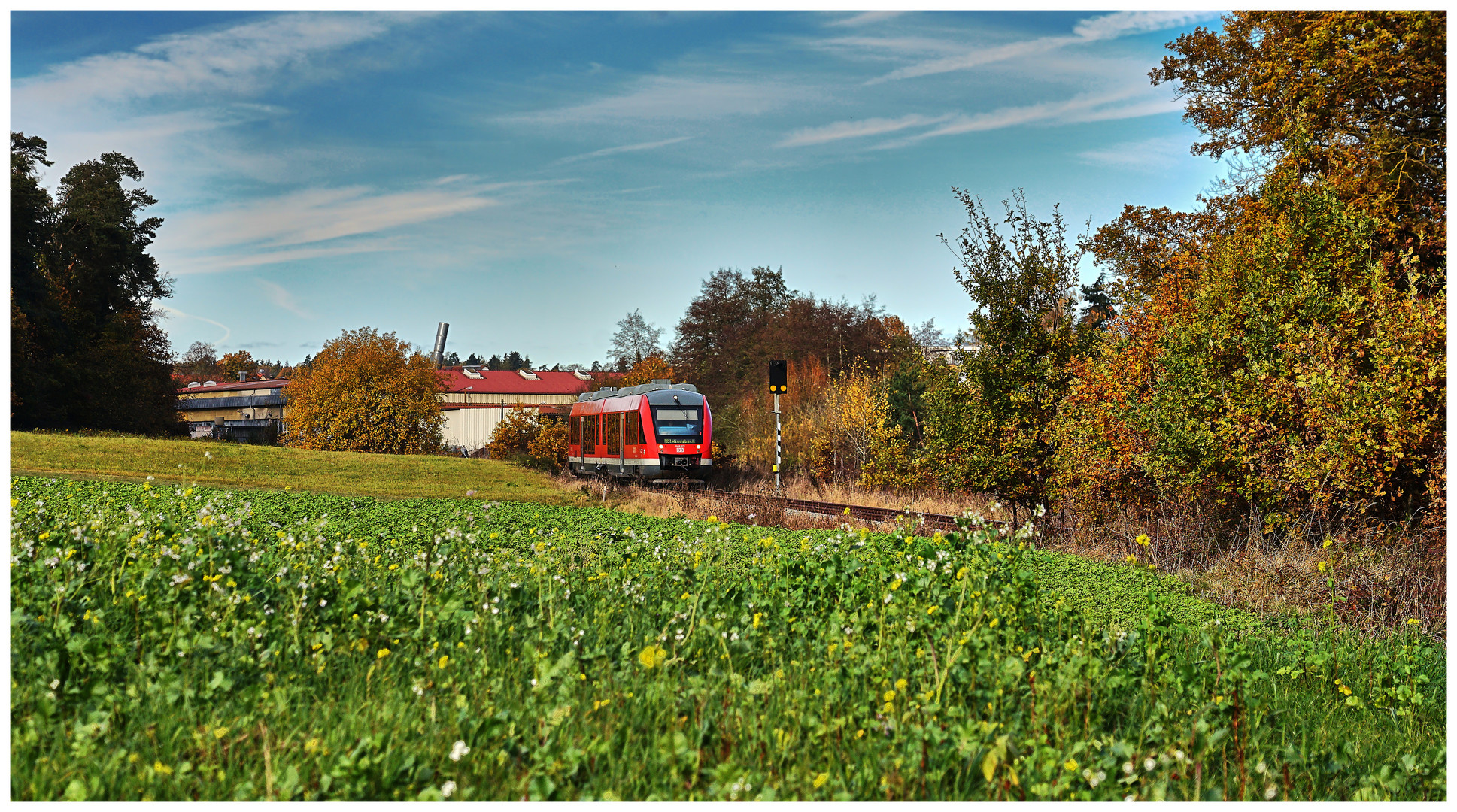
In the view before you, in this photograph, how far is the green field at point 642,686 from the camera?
11.0 feet

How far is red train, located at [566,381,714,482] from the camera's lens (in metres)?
23.7

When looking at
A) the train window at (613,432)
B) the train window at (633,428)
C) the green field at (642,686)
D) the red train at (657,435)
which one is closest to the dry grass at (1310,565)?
the green field at (642,686)

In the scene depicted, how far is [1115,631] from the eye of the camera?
18.9 ft

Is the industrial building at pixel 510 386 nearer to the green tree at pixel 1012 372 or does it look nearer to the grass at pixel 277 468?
the grass at pixel 277 468

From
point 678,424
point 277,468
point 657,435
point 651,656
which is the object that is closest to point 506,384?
point 277,468

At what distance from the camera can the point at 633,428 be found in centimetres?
2408

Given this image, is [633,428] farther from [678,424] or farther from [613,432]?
[613,432]

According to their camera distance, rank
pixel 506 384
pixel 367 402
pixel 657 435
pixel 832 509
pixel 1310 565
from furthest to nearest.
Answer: pixel 506 384 < pixel 367 402 < pixel 657 435 < pixel 832 509 < pixel 1310 565

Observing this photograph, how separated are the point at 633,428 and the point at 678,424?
44.4 inches

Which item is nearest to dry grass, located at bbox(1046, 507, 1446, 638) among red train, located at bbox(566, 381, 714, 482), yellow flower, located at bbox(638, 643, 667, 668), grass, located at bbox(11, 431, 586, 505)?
yellow flower, located at bbox(638, 643, 667, 668)

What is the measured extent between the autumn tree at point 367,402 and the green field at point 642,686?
3207cm

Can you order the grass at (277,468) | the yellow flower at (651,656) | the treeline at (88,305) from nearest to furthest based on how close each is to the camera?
the yellow flower at (651,656), the grass at (277,468), the treeline at (88,305)

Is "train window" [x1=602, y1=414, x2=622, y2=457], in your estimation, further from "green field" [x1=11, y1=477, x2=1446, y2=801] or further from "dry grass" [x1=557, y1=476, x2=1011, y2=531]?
"green field" [x1=11, y1=477, x2=1446, y2=801]
